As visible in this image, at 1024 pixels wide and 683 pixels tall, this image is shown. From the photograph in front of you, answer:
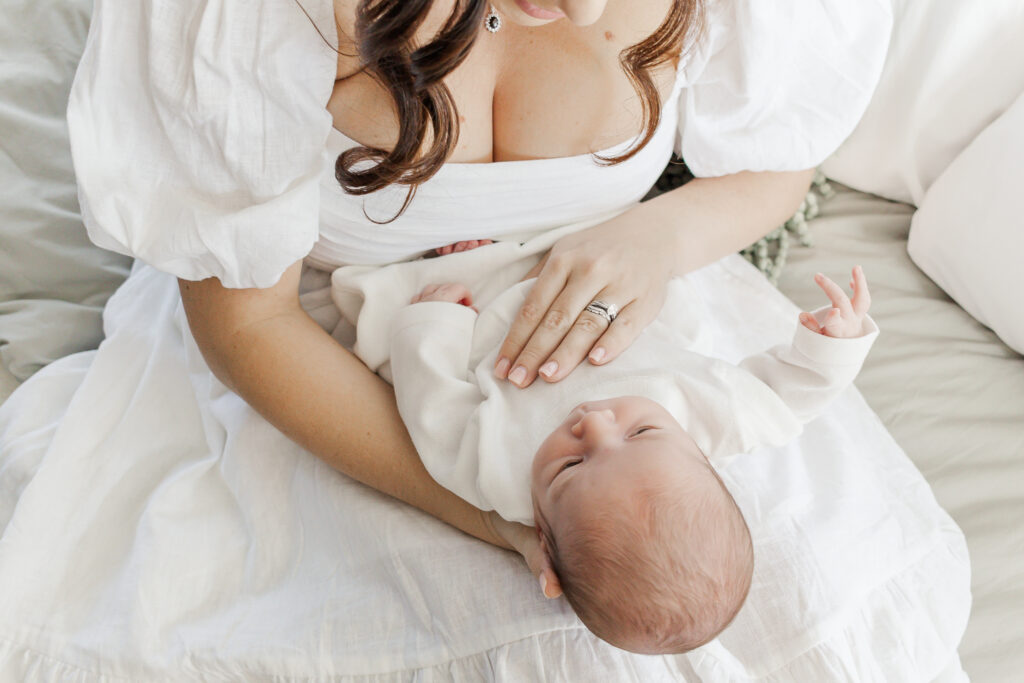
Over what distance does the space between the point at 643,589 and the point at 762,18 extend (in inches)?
30.0

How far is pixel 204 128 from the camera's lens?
0.92 metres

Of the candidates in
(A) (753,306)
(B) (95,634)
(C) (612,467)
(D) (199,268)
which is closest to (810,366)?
(C) (612,467)

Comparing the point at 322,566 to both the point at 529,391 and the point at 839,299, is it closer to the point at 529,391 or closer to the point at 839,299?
the point at 529,391

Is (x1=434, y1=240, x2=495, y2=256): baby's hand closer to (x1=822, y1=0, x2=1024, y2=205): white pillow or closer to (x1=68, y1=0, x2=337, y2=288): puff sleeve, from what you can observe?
(x1=68, y1=0, x2=337, y2=288): puff sleeve

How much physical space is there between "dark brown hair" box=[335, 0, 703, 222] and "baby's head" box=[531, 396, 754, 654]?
37 cm

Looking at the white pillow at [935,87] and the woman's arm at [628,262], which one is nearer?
the woman's arm at [628,262]

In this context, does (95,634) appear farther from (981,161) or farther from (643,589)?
(981,161)

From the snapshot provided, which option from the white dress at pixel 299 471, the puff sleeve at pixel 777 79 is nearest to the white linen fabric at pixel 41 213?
the white dress at pixel 299 471

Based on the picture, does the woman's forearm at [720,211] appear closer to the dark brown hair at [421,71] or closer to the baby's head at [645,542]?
the dark brown hair at [421,71]

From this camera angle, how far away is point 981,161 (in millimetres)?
1438

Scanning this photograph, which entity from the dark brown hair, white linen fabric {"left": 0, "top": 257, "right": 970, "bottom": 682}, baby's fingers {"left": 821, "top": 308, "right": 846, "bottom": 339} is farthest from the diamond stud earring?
baby's fingers {"left": 821, "top": 308, "right": 846, "bottom": 339}

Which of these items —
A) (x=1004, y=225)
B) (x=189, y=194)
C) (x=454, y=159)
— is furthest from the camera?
(x=1004, y=225)

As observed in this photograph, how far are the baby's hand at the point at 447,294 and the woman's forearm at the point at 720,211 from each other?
29 centimetres

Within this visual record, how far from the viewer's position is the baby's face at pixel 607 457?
88cm
